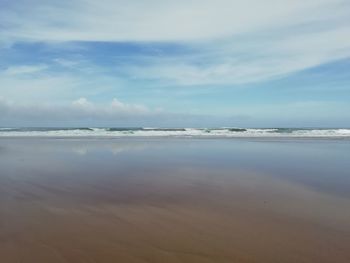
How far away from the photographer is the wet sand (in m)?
3.83

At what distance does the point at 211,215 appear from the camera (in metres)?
5.28

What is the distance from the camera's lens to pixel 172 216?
521cm

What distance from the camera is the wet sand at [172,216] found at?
3826 mm

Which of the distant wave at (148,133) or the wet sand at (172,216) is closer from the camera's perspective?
the wet sand at (172,216)

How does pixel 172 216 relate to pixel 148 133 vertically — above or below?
below

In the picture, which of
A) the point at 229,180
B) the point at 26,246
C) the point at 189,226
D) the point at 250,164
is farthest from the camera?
the point at 250,164

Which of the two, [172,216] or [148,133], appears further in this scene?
[148,133]

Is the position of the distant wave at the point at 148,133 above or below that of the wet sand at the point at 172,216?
above

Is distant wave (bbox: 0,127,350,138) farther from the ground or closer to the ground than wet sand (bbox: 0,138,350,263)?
farther from the ground

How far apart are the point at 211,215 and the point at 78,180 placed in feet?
12.8

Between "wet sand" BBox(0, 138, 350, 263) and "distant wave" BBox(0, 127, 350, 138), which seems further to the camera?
"distant wave" BBox(0, 127, 350, 138)

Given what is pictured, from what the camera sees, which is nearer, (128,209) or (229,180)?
(128,209)

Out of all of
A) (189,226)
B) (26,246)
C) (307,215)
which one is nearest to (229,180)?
(307,215)

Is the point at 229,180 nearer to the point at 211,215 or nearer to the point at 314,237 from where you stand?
the point at 211,215
